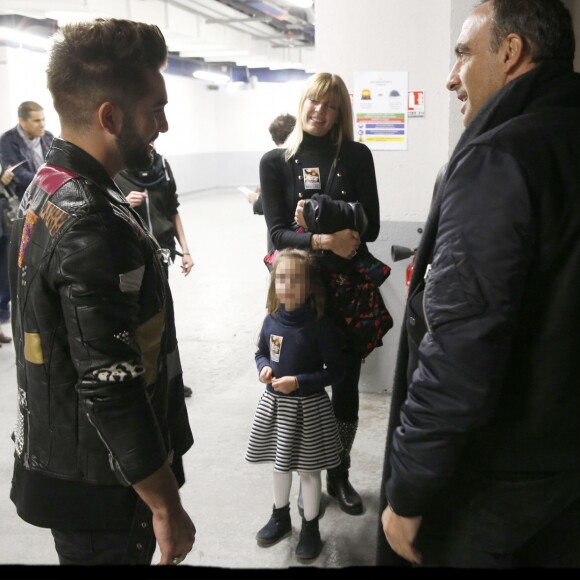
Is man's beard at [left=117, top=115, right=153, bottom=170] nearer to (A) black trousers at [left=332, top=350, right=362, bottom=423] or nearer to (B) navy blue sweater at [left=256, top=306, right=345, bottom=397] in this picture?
(B) navy blue sweater at [left=256, top=306, right=345, bottom=397]

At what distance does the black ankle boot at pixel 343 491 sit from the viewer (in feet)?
8.16

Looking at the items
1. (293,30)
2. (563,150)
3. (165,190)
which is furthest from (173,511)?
(293,30)

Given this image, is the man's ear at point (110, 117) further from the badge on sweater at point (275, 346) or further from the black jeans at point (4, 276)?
the black jeans at point (4, 276)

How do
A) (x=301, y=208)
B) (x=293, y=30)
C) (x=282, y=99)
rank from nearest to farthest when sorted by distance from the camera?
(x=301, y=208) → (x=293, y=30) → (x=282, y=99)

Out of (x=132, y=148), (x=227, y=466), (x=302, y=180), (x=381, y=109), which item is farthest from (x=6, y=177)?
(x=132, y=148)

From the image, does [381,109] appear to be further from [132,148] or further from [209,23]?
[209,23]

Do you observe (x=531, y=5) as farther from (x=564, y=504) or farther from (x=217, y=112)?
(x=217, y=112)

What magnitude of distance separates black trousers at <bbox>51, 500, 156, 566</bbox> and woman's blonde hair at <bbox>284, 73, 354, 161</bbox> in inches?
60.7

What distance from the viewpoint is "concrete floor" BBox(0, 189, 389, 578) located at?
89.0 inches

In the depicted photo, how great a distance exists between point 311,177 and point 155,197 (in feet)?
4.49

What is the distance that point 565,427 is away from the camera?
1.16 m

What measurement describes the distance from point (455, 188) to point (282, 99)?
55.4 ft

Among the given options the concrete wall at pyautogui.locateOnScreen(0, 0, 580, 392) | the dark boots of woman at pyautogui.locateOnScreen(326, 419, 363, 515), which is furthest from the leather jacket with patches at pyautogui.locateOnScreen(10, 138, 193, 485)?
the concrete wall at pyautogui.locateOnScreen(0, 0, 580, 392)

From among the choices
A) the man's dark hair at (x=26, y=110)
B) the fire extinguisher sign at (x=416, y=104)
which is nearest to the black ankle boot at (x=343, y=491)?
the fire extinguisher sign at (x=416, y=104)
